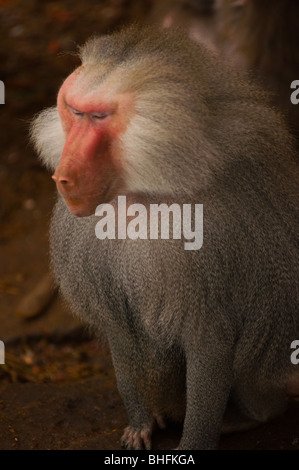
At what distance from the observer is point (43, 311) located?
5.14 meters

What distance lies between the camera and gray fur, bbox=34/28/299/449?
2.42 meters

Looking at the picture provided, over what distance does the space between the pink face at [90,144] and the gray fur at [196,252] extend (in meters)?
0.07

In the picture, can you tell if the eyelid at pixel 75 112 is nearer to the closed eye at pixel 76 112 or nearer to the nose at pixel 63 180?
the closed eye at pixel 76 112

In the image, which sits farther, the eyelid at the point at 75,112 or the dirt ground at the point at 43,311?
the dirt ground at the point at 43,311

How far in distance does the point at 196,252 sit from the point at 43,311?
9.25 feet

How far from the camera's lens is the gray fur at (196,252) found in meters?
2.42

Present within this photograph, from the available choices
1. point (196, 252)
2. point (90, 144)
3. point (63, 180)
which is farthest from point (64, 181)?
point (196, 252)

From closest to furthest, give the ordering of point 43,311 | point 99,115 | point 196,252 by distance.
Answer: point 99,115
point 196,252
point 43,311

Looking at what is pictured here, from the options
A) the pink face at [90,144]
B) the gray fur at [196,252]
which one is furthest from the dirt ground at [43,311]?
the pink face at [90,144]

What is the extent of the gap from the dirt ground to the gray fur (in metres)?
0.53

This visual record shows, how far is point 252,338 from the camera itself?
282 centimetres

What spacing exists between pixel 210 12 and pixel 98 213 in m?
2.48

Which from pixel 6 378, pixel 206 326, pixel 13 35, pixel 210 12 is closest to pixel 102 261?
pixel 206 326

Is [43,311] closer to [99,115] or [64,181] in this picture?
[64,181]
